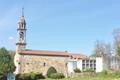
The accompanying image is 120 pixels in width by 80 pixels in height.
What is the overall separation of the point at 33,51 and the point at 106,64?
15.6 m

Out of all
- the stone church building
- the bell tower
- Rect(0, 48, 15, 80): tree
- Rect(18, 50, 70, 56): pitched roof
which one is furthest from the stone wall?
Rect(0, 48, 15, 80): tree

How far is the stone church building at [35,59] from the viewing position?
81.2 metres

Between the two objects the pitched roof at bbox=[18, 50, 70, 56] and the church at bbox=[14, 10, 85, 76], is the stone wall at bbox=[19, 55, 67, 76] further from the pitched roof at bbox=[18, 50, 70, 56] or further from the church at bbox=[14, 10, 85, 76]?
the pitched roof at bbox=[18, 50, 70, 56]

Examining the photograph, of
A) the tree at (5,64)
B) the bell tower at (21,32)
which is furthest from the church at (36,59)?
the tree at (5,64)

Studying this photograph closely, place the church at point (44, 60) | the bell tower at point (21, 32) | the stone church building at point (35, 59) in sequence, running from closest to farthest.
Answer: the church at point (44, 60)
the stone church building at point (35, 59)
the bell tower at point (21, 32)

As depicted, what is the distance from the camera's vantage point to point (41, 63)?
82375mm

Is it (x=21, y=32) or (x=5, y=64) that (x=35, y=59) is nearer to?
(x=21, y=32)

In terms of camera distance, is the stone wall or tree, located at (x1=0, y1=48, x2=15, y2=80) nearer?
tree, located at (x1=0, y1=48, x2=15, y2=80)

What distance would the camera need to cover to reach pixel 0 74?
211 feet

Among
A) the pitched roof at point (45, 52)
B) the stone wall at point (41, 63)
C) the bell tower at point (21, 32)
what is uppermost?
the bell tower at point (21, 32)

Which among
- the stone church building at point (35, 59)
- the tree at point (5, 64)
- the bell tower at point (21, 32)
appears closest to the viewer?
the tree at point (5, 64)

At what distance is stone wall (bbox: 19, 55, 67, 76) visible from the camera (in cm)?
8138

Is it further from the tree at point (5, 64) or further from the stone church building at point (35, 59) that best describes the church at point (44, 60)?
the tree at point (5, 64)

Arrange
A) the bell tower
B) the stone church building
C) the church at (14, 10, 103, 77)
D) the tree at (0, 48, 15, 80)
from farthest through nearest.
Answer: the bell tower < the stone church building < the church at (14, 10, 103, 77) < the tree at (0, 48, 15, 80)
